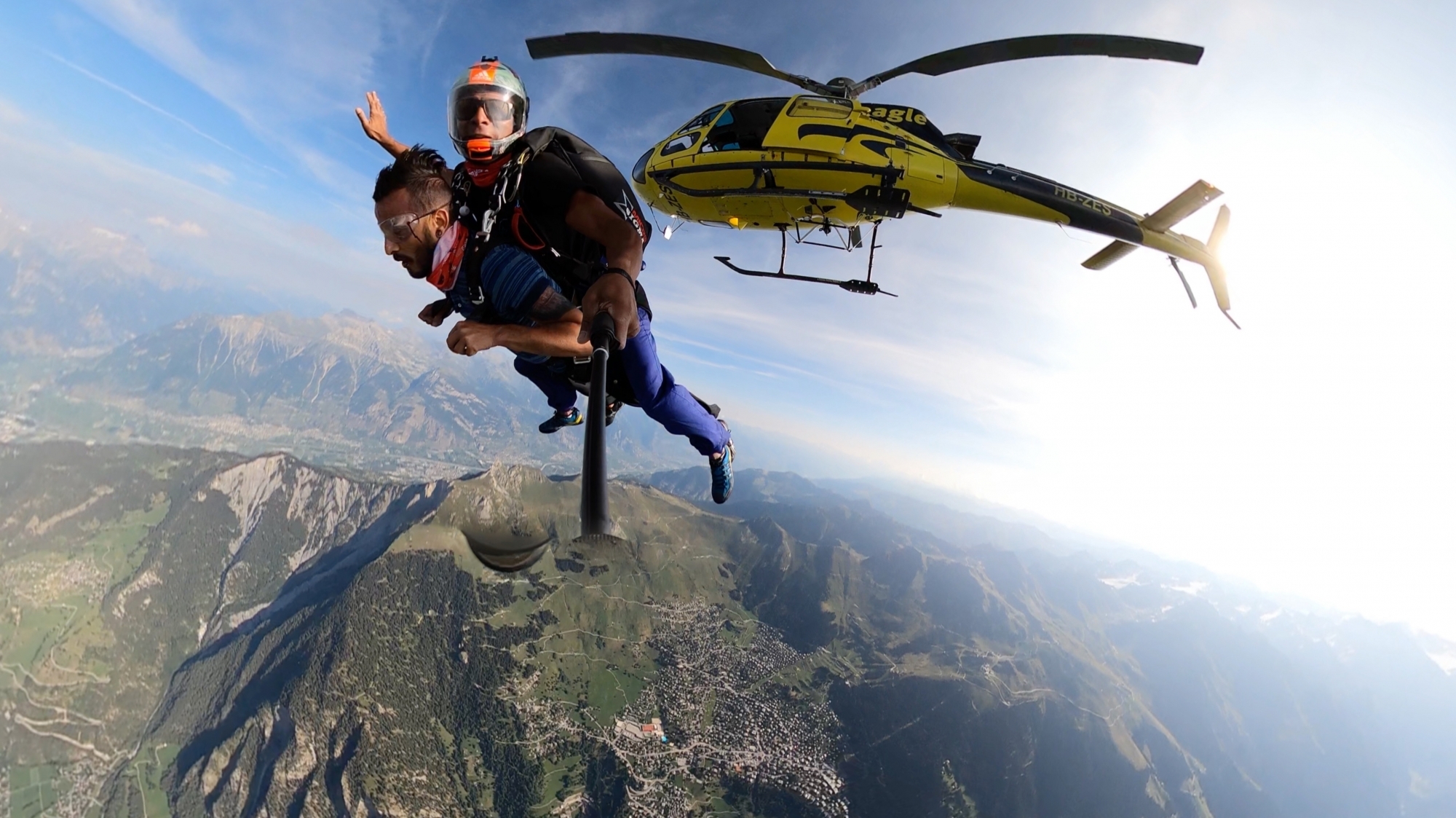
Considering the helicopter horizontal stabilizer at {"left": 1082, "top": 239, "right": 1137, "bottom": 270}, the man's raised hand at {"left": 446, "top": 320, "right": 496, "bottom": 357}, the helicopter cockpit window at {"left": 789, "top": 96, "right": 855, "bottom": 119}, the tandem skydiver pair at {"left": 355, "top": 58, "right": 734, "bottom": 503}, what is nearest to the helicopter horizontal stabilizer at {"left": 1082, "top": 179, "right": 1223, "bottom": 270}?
the helicopter horizontal stabilizer at {"left": 1082, "top": 239, "right": 1137, "bottom": 270}

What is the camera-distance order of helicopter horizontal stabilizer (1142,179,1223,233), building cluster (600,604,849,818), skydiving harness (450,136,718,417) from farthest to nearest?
building cluster (600,604,849,818) → helicopter horizontal stabilizer (1142,179,1223,233) → skydiving harness (450,136,718,417)

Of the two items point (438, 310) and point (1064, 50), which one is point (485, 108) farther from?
point (1064, 50)

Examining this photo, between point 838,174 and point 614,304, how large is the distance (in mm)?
9102

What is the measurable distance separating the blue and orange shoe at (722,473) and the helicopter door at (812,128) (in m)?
6.66

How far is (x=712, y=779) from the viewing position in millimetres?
96938

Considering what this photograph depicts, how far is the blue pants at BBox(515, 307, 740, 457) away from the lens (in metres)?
5.96

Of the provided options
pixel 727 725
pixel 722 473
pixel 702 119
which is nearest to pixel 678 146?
pixel 702 119

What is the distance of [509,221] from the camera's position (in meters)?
4.97

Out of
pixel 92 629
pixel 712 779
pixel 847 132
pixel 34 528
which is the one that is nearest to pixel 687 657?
pixel 712 779

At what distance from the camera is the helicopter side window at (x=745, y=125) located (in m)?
11.3

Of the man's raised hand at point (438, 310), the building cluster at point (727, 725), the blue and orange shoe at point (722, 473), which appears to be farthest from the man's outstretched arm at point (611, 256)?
the building cluster at point (727, 725)

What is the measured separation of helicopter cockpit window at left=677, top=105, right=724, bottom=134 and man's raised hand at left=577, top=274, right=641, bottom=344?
32.3 ft

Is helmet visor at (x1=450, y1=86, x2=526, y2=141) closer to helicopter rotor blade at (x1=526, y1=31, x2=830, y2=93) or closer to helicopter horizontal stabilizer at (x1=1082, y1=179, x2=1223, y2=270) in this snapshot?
helicopter rotor blade at (x1=526, y1=31, x2=830, y2=93)

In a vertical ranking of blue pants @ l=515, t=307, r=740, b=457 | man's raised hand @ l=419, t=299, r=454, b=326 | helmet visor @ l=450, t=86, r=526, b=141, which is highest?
helmet visor @ l=450, t=86, r=526, b=141
